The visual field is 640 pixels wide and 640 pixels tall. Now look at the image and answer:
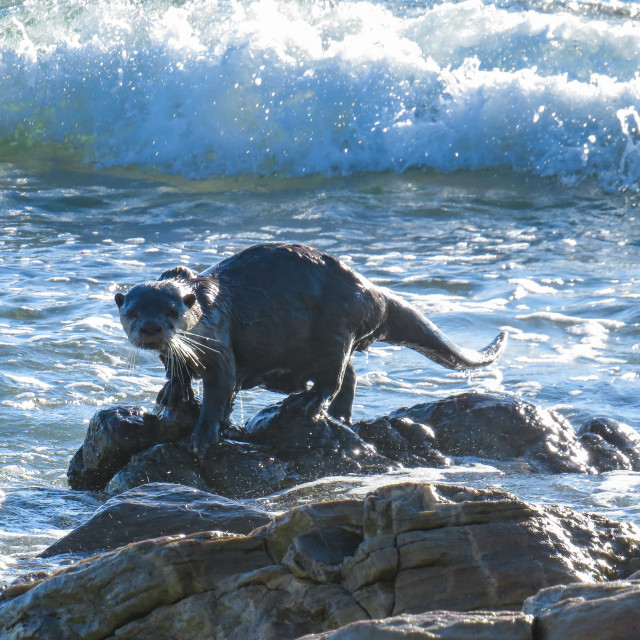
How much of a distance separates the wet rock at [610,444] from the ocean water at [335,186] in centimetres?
36

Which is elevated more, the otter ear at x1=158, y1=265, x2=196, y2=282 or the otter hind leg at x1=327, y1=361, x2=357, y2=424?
the otter ear at x1=158, y1=265, x2=196, y2=282

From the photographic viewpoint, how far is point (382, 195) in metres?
13.0

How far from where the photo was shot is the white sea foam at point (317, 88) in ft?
47.5

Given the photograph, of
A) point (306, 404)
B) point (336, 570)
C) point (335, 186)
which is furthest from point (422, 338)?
point (335, 186)

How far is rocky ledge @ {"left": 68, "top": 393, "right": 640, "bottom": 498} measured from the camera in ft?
15.8

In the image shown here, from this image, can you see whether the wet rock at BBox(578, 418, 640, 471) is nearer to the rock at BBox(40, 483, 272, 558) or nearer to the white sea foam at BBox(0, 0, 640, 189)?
the rock at BBox(40, 483, 272, 558)

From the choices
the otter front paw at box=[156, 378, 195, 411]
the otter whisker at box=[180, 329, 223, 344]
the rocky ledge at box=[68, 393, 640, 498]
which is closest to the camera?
the otter whisker at box=[180, 329, 223, 344]

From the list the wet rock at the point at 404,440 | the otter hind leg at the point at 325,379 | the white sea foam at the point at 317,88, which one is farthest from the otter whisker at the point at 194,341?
the white sea foam at the point at 317,88

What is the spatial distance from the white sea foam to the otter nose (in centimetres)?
986

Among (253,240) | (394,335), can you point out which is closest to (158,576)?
(394,335)

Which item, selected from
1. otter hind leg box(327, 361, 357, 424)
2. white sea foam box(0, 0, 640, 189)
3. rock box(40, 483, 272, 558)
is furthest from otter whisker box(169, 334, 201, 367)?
white sea foam box(0, 0, 640, 189)

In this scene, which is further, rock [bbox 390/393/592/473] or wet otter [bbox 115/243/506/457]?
rock [bbox 390/393/592/473]

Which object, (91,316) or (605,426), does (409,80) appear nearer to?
(91,316)

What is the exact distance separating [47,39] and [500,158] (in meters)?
7.32
